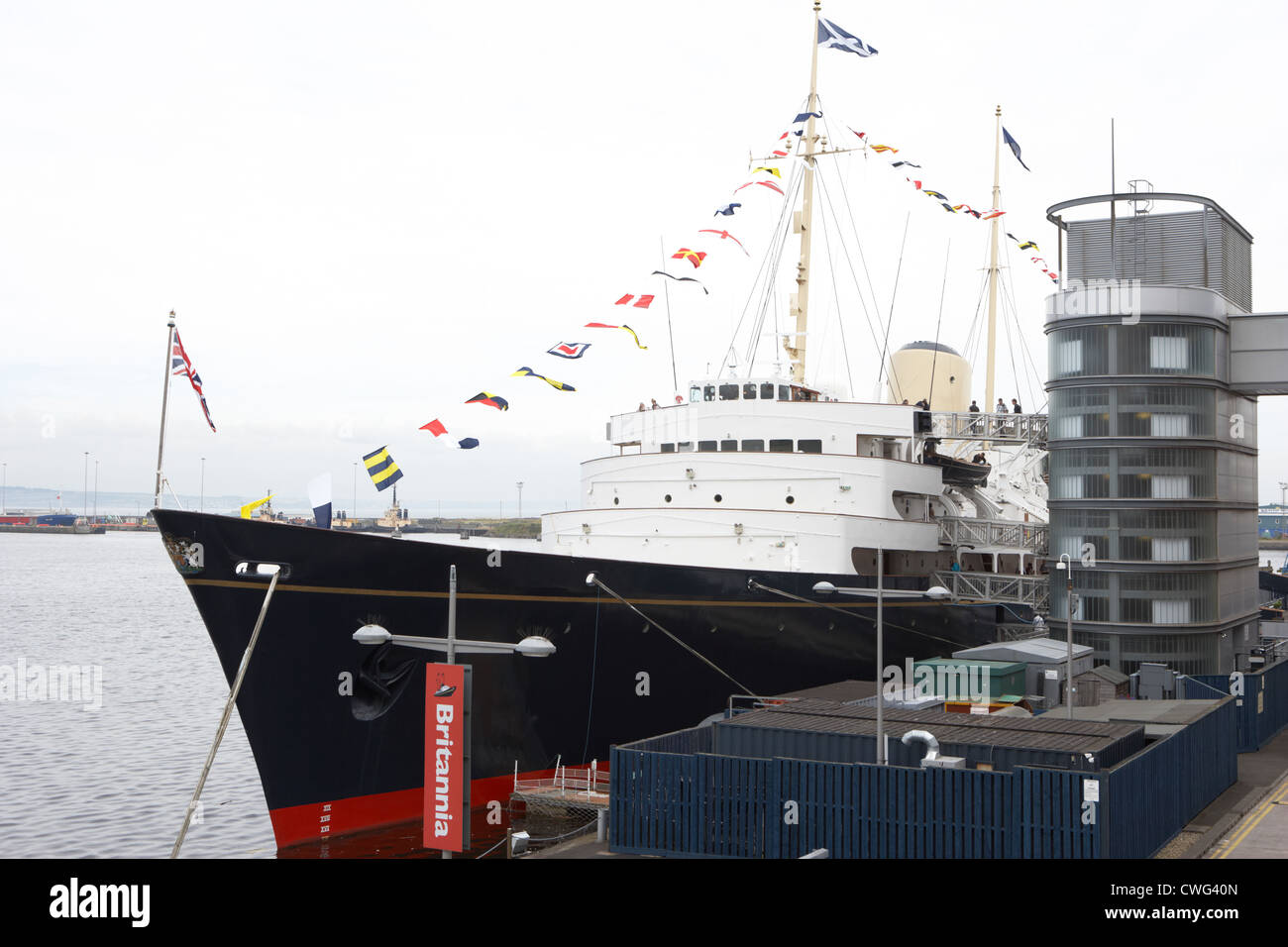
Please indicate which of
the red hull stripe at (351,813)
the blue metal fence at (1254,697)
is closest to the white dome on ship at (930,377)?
the blue metal fence at (1254,697)

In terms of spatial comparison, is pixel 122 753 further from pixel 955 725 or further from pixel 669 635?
pixel 955 725

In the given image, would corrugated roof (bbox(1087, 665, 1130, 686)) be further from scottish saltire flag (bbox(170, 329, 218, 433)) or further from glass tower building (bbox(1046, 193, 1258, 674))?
scottish saltire flag (bbox(170, 329, 218, 433))

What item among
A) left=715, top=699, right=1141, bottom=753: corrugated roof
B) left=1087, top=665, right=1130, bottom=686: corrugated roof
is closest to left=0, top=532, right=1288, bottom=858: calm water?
left=715, top=699, right=1141, bottom=753: corrugated roof

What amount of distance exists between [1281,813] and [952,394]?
1096 inches

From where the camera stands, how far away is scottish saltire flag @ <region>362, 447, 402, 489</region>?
18.0m

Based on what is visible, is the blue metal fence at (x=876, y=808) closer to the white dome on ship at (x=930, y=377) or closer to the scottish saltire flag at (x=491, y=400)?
the scottish saltire flag at (x=491, y=400)

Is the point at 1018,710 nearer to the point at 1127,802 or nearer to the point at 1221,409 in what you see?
the point at 1127,802

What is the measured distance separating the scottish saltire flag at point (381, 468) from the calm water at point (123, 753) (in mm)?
12267

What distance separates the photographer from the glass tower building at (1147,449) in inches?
1304

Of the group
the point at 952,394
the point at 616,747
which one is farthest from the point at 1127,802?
the point at 952,394

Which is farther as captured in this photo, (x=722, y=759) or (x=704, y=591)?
(x=704, y=591)

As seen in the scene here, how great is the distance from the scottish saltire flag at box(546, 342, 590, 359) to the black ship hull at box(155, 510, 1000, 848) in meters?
6.27

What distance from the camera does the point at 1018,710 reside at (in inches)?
1001

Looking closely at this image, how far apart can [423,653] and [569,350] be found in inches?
362
